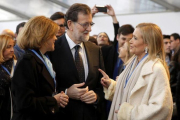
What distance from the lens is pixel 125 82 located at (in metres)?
3.24

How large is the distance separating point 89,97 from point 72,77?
266mm

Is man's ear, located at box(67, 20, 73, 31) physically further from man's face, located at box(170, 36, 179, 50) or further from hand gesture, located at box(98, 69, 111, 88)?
man's face, located at box(170, 36, 179, 50)

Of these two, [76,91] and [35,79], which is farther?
[76,91]

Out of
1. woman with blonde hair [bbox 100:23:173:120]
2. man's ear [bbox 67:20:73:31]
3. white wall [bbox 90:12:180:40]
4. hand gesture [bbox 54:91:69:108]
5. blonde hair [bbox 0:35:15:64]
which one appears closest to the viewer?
woman with blonde hair [bbox 100:23:173:120]

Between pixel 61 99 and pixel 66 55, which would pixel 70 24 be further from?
pixel 61 99

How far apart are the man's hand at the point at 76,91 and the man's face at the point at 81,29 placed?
0.53 m

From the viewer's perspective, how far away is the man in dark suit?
3.35 metres

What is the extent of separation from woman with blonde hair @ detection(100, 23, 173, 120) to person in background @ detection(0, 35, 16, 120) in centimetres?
127

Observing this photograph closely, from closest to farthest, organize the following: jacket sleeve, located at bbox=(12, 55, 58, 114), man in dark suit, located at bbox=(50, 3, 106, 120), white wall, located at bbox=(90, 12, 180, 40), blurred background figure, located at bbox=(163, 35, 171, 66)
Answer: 1. jacket sleeve, located at bbox=(12, 55, 58, 114)
2. man in dark suit, located at bbox=(50, 3, 106, 120)
3. blurred background figure, located at bbox=(163, 35, 171, 66)
4. white wall, located at bbox=(90, 12, 180, 40)

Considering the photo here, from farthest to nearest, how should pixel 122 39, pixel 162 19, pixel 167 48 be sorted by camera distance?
1. pixel 162 19
2. pixel 167 48
3. pixel 122 39

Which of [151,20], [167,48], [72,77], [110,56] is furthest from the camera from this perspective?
[151,20]

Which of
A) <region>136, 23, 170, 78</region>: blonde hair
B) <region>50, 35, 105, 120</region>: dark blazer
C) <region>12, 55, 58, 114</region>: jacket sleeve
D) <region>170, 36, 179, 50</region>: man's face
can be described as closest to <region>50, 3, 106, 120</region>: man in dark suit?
<region>50, 35, 105, 120</region>: dark blazer

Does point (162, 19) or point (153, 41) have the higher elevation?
point (153, 41)

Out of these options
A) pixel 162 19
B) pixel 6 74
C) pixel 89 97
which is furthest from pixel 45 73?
pixel 162 19
